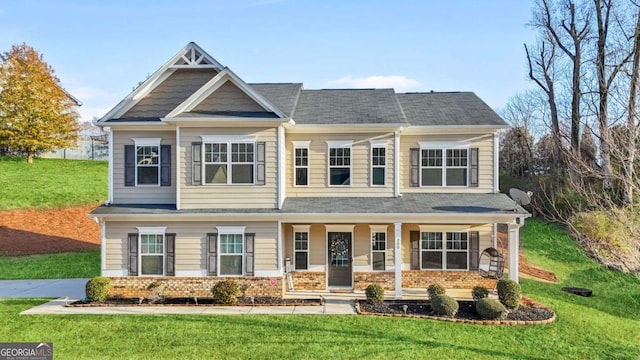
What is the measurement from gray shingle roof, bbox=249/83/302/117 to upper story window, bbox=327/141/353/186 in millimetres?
2059

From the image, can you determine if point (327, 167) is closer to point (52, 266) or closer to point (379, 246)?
point (379, 246)

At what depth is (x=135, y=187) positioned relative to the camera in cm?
1493

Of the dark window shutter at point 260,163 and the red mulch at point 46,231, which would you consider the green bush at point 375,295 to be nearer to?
the dark window shutter at point 260,163

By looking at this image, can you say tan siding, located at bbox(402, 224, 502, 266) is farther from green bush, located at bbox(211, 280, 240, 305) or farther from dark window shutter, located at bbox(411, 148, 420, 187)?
green bush, located at bbox(211, 280, 240, 305)

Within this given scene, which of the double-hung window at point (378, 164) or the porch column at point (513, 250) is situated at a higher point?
the double-hung window at point (378, 164)

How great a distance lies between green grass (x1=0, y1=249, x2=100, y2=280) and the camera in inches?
720

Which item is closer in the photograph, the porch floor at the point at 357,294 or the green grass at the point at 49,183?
the porch floor at the point at 357,294

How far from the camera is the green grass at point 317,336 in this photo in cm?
946

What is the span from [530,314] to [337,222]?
6.32 meters

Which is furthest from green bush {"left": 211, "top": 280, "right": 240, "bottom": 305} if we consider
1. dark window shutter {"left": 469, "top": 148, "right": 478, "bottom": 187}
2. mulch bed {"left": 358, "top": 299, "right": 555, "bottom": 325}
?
dark window shutter {"left": 469, "top": 148, "right": 478, "bottom": 187}

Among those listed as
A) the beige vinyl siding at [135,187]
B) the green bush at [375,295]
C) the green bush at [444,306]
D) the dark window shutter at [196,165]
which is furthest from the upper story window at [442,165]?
the beige vinyl siding at [135,187]

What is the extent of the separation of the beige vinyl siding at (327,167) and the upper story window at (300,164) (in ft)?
0.36

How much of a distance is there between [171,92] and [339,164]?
6554 millimetres

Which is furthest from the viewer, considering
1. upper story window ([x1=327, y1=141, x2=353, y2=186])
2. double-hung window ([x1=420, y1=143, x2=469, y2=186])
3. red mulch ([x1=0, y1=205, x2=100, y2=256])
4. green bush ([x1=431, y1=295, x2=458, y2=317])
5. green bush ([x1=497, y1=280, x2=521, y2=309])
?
red mulch ([x1=0, y1=205, x2=100, y2=256])
